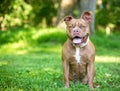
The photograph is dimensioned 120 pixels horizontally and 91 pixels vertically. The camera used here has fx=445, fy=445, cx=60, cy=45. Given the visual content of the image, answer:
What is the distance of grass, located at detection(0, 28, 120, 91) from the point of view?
873cm

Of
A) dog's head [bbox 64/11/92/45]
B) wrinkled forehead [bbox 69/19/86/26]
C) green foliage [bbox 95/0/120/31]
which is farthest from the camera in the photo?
green foliage [bbox 95/0/120/31]

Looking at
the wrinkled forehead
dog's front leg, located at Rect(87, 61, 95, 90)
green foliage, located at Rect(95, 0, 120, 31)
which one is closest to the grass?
dog's front leg, located at Rect(87, 61, 95, 90)

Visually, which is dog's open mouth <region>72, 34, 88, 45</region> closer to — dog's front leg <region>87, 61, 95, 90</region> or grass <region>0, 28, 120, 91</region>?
dog's front leg <region>87, 61, 95, 90</region>

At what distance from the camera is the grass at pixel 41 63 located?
344 inches

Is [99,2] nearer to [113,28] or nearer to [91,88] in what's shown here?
[113,28]

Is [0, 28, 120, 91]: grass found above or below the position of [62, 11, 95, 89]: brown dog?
below

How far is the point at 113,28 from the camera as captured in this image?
35.1 meters

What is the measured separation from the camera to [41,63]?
13.2 m

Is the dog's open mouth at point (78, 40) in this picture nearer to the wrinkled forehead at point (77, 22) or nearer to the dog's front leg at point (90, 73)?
the wrinkled forehead at point (77, 22)

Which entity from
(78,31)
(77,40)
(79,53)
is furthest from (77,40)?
(79,53)

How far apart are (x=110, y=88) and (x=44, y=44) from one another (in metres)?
10.2

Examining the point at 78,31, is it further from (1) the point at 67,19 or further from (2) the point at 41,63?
(2) the point at 41,63

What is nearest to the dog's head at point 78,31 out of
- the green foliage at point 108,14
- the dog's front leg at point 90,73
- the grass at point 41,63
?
the dog's front leg at point 90,73

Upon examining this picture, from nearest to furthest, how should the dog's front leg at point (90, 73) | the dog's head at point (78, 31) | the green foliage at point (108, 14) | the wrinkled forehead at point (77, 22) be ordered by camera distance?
1. the dog's head at point (78, 31)
2. the wrinkled forehead at point (77, 22)
3. the dog's front leg at point (90, 73)
4. the green foliage at point (108, 14)
